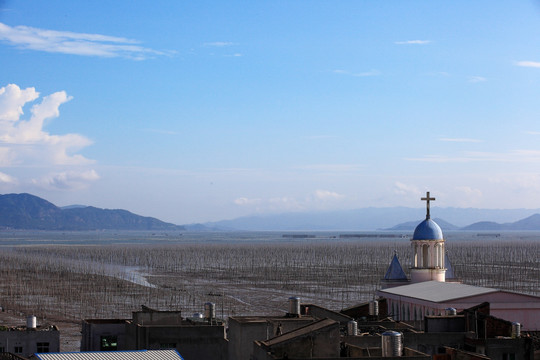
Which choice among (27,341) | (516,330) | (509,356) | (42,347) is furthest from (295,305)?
(27,341)

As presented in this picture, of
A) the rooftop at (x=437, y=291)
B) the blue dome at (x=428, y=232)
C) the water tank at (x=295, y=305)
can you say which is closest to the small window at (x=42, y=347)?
the water tank at (x=295, y=305)

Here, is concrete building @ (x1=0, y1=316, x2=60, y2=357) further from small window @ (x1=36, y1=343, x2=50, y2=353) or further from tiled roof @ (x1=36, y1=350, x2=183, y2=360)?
tiled roof @ (x1=36, y1=350, x2=183, y2=360)

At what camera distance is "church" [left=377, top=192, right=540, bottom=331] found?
50188 millimetres

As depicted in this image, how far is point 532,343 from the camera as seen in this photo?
36156 millimetres

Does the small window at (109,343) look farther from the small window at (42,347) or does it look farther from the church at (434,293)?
the church at (434,293)

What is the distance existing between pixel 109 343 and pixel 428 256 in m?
32.1

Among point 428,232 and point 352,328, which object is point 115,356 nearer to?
point 352,328

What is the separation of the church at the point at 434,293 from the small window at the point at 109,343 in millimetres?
18667

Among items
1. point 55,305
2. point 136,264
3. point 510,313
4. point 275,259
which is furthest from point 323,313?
point 275,259

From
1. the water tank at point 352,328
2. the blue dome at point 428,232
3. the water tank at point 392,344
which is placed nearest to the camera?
the water tank at point 392,344

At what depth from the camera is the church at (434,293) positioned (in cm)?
5019

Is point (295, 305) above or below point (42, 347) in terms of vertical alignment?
above

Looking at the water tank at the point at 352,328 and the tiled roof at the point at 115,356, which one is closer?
the tiled roof at the point at 115,356

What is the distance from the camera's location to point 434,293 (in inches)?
2154
